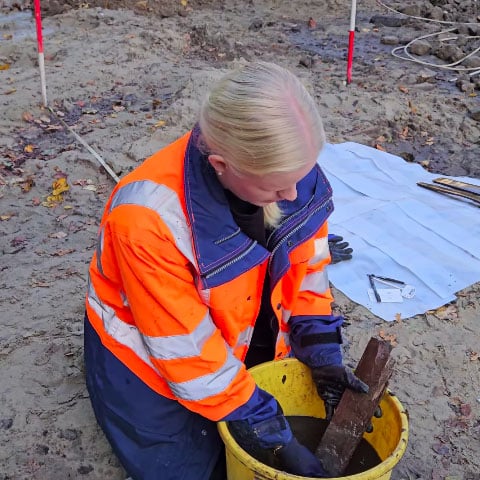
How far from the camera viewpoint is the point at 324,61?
762 cm

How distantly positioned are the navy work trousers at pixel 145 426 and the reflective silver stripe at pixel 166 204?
0.54 m

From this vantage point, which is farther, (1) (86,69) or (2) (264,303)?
(1) (86,69)

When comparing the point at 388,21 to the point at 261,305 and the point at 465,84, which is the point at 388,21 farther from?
the point at 261,305

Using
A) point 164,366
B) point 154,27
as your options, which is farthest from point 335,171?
point 154,27

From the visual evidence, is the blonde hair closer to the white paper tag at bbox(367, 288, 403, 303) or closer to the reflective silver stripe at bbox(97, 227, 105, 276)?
the reflective silver stripe at bbox(97, 227, 105, 276)

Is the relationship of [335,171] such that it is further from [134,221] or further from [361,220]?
[134,221]

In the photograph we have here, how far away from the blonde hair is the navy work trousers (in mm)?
849

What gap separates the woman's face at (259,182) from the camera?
72.1 inches

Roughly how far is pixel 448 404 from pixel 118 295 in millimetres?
1694

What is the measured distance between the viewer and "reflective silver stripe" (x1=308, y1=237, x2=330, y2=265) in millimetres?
2348

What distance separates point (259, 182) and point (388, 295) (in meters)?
2.15

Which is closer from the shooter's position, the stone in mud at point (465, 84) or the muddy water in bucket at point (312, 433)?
the muddy water in bucket at point (312, 433)

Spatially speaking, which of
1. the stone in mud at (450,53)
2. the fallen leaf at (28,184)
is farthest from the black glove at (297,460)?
the stone in mud at (450,53)

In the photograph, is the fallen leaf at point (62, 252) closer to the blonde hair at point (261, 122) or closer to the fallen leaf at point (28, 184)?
the fallen leaf at point (28, 184)
